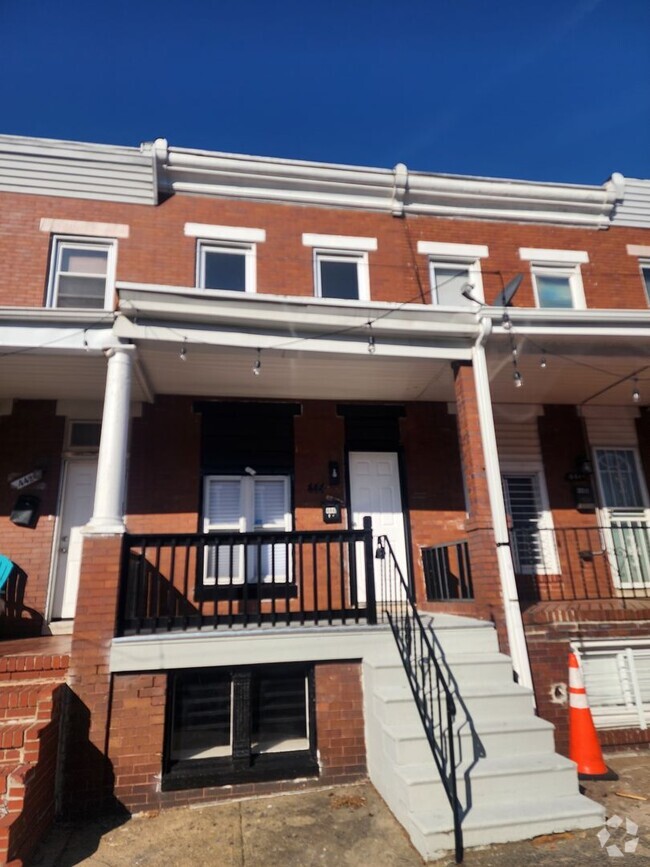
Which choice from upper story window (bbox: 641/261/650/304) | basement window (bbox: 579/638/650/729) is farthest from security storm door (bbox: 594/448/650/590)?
upper story window (bbox: 641/261/650/304)

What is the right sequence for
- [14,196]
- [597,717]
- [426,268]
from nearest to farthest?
[597,717] < [14,196] < [426,268]

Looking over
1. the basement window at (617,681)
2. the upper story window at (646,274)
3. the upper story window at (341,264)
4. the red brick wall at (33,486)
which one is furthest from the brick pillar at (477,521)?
the red brick wall at (33,486)

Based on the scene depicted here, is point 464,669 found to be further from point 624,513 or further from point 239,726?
point 624,513

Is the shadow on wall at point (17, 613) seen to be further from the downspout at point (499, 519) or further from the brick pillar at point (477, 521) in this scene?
the downspout at point (499, 519)

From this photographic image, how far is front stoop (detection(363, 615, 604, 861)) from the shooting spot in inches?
142

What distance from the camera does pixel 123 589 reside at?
5.02 metres

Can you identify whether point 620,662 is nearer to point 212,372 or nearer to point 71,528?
point 212,372

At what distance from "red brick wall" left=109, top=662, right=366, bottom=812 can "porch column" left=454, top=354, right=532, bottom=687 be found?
1.67 m

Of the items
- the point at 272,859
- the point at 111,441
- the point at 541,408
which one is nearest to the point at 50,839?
the point at 272,859

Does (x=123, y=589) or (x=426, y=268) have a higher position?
(x=426, y=268)

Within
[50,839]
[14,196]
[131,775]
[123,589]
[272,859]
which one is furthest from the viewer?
[14,196]

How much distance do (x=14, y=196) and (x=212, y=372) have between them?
3.91m

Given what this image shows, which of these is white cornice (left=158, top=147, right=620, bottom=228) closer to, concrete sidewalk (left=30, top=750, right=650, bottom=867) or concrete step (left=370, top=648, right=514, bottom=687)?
concrete step (left=370, top=648, right=514, bottom=687)

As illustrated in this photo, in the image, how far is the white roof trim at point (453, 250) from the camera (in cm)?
832
